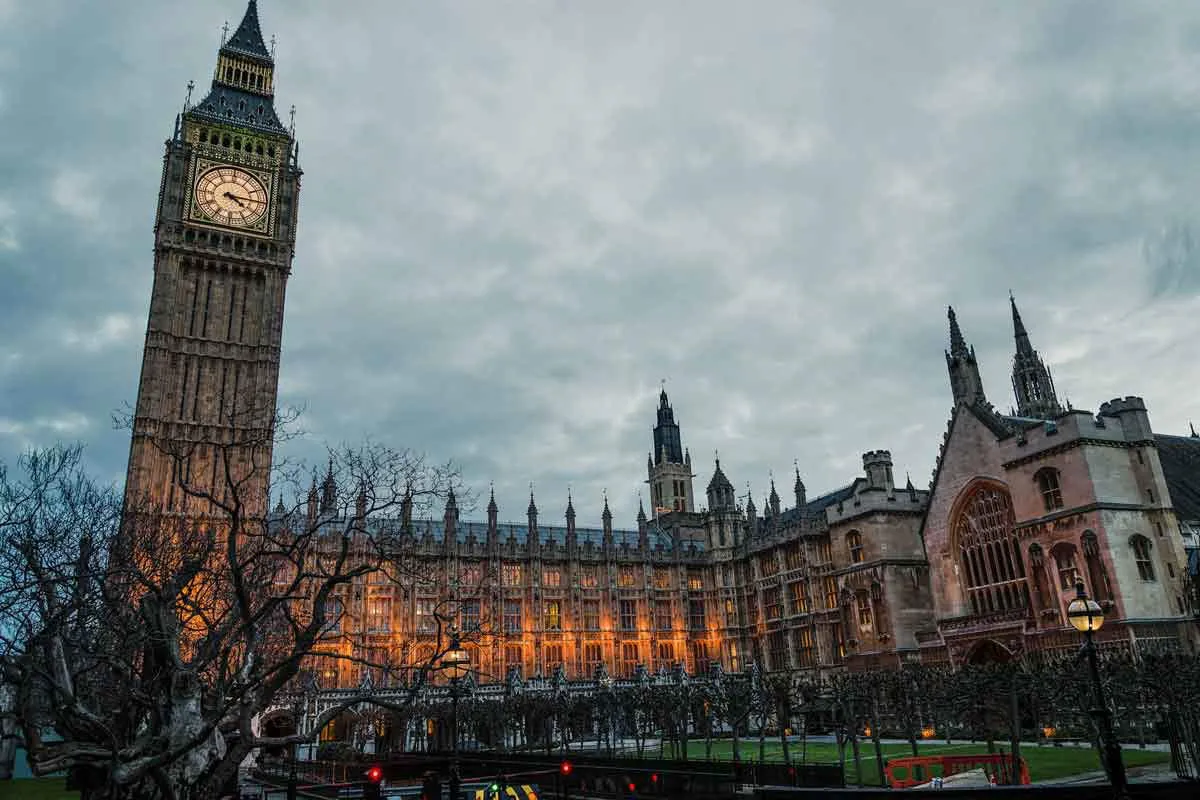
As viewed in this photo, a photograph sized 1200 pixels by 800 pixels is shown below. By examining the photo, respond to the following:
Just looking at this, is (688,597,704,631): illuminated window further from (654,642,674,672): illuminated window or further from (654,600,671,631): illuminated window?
(654,642,674,672): illuminated window

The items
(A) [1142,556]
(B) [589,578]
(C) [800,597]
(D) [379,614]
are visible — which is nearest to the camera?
(A) [1142,556]

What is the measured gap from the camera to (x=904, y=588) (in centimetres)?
5419

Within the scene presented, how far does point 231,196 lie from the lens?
236 feet

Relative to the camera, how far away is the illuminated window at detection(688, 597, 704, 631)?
244ft

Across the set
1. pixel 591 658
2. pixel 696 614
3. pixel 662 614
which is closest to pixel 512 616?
pixel 591 658

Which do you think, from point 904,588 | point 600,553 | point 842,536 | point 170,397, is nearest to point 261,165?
point 170,397

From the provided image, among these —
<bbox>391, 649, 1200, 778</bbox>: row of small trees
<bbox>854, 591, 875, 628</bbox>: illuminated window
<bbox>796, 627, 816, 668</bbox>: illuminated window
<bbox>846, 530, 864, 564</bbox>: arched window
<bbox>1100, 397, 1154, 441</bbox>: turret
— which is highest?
<bbox>1100, 397, 1154, 441</bbox>: turret

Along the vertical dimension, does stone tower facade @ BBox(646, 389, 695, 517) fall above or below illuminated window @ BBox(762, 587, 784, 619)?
above

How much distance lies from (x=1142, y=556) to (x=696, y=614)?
39.9m

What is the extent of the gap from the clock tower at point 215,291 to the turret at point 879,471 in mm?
41747

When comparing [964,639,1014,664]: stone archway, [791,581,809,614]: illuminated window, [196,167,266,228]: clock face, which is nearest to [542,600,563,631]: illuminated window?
[791,581,809,614]: illuminated window

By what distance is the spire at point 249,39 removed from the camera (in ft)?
268

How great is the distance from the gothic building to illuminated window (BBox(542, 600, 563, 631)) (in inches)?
9.1

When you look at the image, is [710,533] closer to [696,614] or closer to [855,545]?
[696,614]
